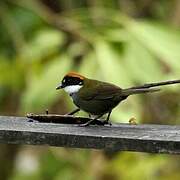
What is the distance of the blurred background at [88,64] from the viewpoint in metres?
4.24

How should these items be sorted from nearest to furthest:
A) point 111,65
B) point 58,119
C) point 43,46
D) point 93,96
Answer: point 58,119, point 93,96, point 111,65, point 43,46

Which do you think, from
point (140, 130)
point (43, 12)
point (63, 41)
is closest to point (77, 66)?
point (63, 41)

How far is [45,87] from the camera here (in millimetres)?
4379

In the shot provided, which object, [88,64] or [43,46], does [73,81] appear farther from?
[43,46]

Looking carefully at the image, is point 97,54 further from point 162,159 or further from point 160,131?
point 160,131

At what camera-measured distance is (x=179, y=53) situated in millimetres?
4207

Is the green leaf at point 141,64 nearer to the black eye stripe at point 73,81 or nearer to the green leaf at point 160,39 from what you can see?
the green leaf at point 160,39

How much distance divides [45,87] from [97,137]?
1971mm

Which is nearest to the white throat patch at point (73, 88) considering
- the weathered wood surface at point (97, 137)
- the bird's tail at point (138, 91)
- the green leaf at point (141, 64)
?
the bird's tail at point (138, 91)

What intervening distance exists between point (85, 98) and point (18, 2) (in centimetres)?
224

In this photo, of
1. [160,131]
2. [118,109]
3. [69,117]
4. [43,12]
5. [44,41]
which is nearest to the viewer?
[160,131]

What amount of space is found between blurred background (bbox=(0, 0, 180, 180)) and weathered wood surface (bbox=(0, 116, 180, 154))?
52.8 inches

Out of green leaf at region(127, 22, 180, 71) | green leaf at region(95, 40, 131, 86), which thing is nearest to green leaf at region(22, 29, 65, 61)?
green leaf at region(95, 40, 131, 86)

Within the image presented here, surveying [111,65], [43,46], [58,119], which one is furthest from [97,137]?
[43,46]
